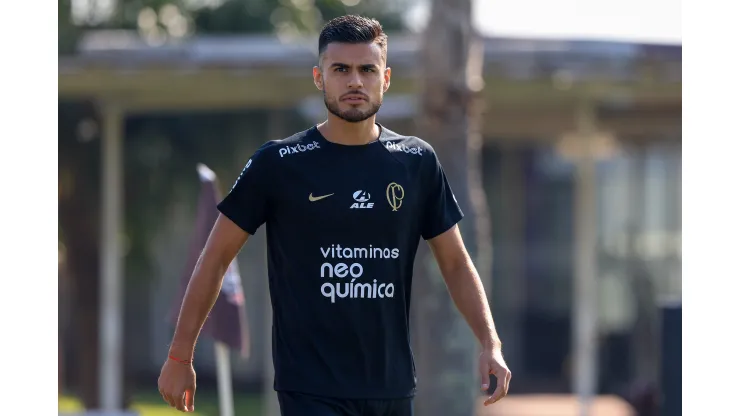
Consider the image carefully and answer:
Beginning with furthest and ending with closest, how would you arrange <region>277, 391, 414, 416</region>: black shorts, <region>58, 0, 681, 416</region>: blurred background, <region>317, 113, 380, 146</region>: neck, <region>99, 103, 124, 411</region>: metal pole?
<region>99, 103, 124, 411</region>: metal pole → <region>58, 0, 681, 416</region>: blurred background → <region>317, 113, 380, 146</region>: neck → <region>277, 391, 414, 416</region>: black shorts

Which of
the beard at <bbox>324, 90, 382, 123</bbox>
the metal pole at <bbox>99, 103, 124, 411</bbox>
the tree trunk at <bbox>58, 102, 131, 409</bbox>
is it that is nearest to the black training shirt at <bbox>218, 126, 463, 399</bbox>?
the beard at <bbox>324, 90, 382, 123</bbox>

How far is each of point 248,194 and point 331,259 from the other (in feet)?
1.10

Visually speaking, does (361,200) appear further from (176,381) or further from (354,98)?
(176,381)

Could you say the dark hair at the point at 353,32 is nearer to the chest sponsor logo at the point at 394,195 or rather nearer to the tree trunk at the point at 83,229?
the chest sponsor logo at the point at 394,195

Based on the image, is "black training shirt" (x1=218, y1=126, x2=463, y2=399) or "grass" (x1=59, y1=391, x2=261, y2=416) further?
"grass" (x1=59, y1=391, x2=261, y2=416)

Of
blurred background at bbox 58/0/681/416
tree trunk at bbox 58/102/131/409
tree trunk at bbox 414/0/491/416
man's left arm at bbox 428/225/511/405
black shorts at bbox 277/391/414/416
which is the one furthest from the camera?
tree trunk at bbox 58/102/131/409

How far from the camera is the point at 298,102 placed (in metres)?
12.3

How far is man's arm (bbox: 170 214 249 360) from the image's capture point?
13.5 ft

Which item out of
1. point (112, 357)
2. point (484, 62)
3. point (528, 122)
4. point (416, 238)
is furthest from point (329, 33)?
point (528, 122)

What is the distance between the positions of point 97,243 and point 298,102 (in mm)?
2949

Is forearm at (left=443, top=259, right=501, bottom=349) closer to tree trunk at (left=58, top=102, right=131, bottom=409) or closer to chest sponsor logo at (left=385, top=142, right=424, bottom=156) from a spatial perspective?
chest sponsor logo at (left=385, top=142, right=424, bottom=156)

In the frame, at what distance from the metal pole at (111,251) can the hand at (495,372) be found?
8.85 m

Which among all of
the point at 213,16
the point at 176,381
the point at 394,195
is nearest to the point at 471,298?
the point at 394,195

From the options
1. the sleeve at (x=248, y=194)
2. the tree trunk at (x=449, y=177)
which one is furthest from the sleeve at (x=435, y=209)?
the tree trunk at (x=449, y=177)
